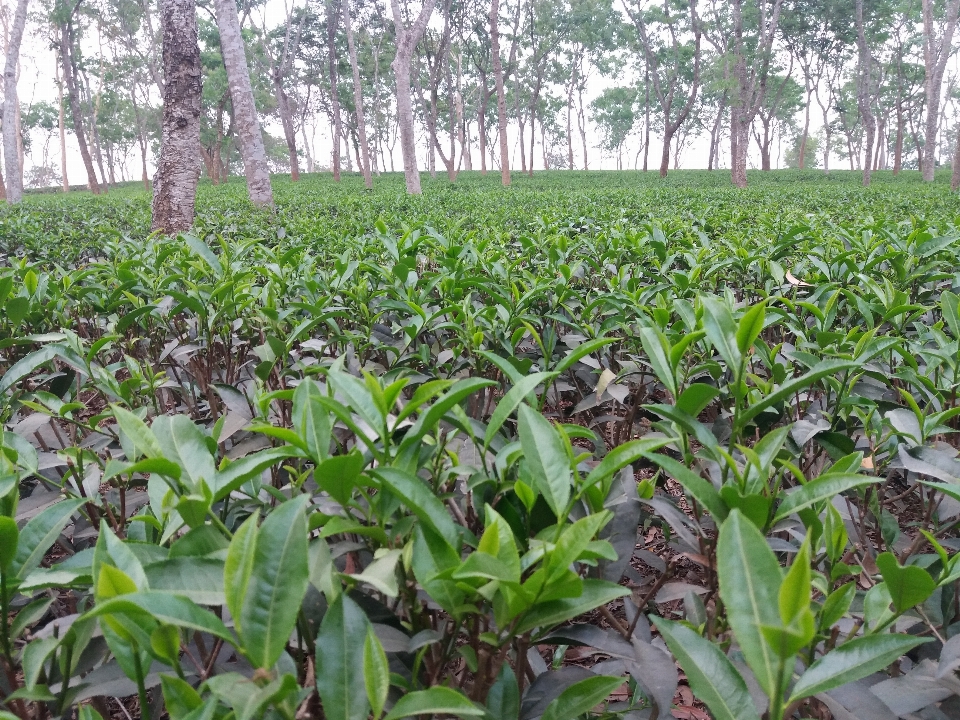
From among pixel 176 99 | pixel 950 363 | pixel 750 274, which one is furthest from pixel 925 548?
pixel 176 99

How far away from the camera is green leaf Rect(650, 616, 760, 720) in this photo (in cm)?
72

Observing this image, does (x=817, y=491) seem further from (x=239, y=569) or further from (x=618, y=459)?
(x=239, y=569)

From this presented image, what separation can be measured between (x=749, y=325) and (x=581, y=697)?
26.2 inches

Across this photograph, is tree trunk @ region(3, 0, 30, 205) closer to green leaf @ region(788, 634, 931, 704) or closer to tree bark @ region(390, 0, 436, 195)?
tree bark @ region(390, 0, 436, 195)

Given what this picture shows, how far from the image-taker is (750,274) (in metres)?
3.30

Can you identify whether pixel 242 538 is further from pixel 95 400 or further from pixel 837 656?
pixel 95 400

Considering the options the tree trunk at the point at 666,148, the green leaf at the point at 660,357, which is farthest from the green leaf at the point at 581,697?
the tree trunk at the point at 666,148

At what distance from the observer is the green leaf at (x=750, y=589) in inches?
25.5

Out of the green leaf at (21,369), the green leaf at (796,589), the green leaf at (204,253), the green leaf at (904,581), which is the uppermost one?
the green leaf at (204,253)

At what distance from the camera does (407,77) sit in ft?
46.9

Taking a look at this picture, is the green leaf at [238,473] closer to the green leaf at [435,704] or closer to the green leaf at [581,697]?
the green leaf at [435,704]

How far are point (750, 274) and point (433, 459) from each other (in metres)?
2.66

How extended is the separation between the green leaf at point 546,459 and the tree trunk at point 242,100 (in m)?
8.93

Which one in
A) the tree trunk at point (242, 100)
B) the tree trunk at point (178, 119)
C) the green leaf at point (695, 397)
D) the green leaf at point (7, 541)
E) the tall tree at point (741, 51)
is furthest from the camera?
the tall tree at point (741, 51)
